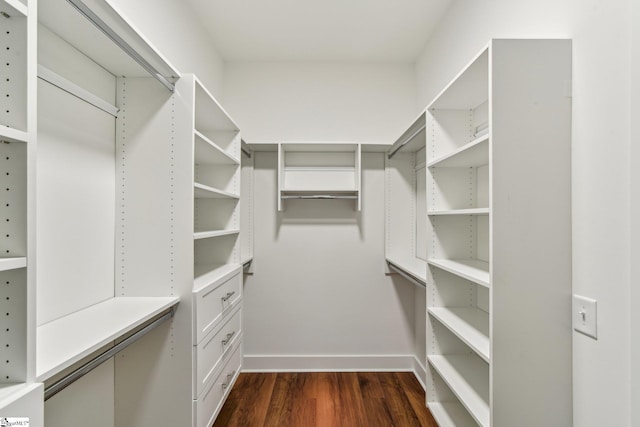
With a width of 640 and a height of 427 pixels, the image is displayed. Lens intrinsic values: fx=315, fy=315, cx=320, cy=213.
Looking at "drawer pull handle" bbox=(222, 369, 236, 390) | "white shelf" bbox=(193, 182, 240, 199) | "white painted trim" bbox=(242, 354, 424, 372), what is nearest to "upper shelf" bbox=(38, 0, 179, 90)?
"white shelf" bbox=(193, 182, 240, 199)

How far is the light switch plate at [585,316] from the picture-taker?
41.1 inches

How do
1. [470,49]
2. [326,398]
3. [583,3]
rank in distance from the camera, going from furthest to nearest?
[326,398]
[470,49]
[583,3]

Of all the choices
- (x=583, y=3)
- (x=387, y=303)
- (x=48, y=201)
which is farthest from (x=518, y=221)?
(x=387, y=303)

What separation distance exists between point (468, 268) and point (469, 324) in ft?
0.94

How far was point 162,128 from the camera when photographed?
5.03 ft

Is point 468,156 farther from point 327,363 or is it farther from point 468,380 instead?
point 327,363

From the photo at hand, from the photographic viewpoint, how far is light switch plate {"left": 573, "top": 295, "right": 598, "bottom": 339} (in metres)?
1.04

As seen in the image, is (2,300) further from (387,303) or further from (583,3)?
(387,303)

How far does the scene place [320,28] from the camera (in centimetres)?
240

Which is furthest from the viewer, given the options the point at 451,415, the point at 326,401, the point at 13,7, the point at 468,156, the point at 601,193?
the point at 326,401

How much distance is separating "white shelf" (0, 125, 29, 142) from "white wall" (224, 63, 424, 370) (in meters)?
2.18

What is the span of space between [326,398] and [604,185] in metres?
2.19

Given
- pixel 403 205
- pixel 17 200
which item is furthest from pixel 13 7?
pixel 403 205

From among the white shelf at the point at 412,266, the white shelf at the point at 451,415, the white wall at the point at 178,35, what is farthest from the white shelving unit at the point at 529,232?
the white wall at the point at 178,35
